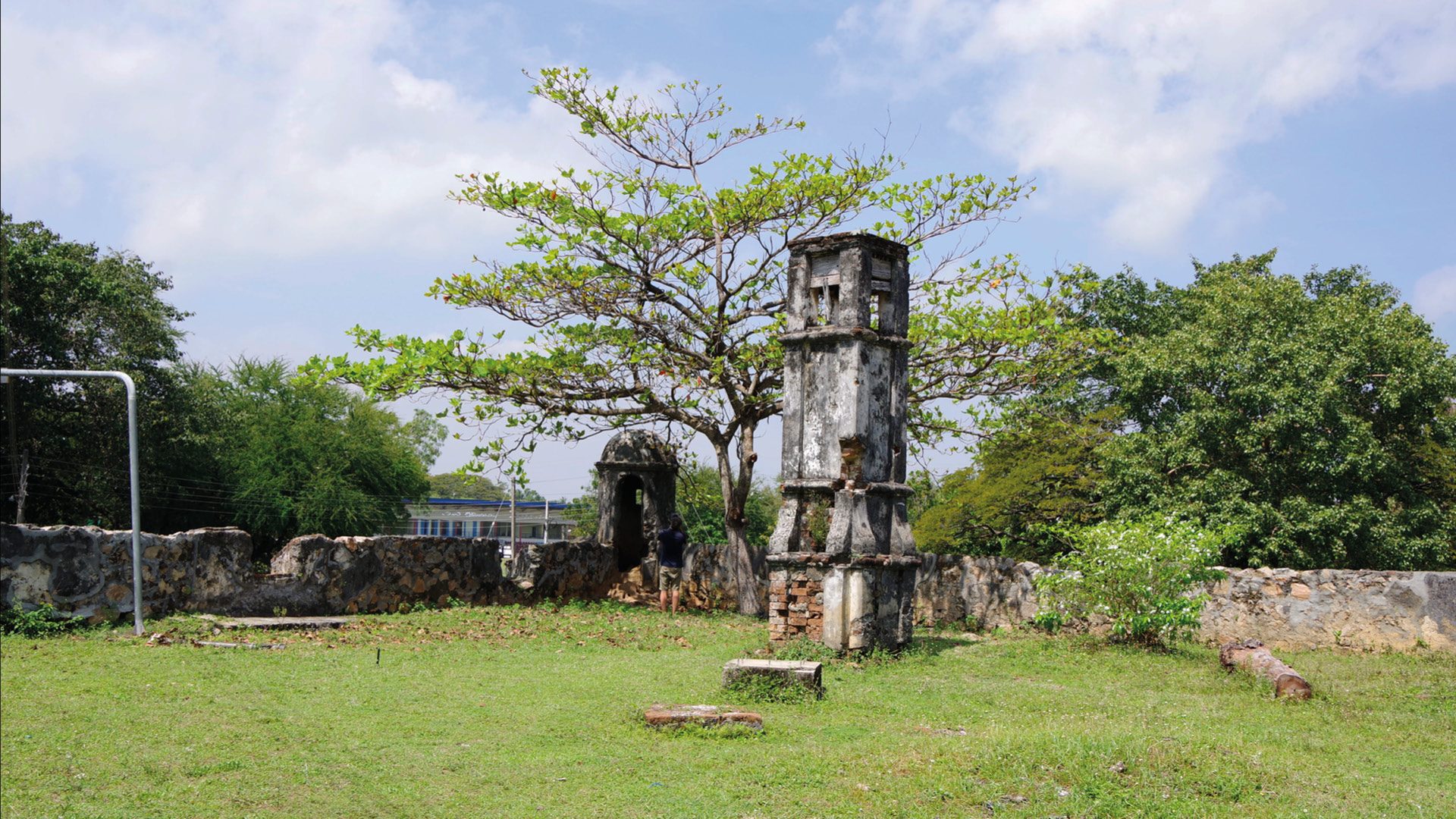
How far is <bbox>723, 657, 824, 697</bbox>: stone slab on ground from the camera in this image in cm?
908

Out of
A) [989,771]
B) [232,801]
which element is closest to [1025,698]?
[989,771]

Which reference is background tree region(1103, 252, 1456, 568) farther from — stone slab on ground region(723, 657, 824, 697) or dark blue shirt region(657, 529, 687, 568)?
stone slab on ground region(723, 657, 824, 697)

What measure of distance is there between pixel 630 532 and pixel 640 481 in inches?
50.1

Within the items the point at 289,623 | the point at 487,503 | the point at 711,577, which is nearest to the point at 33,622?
the point at 289,623

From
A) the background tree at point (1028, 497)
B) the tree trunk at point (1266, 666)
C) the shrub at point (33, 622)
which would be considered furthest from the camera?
the background tree at point (1028, 497)

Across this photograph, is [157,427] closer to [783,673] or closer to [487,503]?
[783,673]

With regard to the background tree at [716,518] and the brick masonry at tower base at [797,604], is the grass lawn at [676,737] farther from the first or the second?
the background tree at [716,518]

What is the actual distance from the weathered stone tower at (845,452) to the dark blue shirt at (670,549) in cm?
517

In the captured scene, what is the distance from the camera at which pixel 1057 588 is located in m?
12.8

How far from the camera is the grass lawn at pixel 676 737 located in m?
5.80

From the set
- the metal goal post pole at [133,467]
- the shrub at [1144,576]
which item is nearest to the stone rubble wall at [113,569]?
the metal goal post pole at [133,467]

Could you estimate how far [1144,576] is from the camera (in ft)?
39.2

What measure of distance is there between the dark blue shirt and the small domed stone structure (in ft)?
4.82

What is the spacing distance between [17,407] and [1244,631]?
24.1 metres
